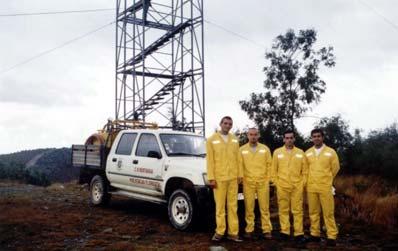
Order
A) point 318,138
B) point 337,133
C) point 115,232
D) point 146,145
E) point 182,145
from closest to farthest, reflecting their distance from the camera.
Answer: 1. point 318,138
2. point 115,232
3. point 182,145
4. point 146,145
5. point 337,133

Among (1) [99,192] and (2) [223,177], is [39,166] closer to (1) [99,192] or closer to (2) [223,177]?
(1) [99,192]

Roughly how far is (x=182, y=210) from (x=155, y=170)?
109 centimetres

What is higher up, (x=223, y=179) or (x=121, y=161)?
(x=121, y=161)

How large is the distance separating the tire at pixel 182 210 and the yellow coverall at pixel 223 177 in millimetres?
726

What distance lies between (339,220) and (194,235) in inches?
137

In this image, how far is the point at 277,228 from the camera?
8.88 meters

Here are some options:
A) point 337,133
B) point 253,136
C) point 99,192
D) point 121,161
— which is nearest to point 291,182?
point 253,136

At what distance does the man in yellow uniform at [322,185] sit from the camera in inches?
283

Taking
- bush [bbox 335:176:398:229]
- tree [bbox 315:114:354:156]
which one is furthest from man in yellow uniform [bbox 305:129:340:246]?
tree [bbox 315:114:354:156]

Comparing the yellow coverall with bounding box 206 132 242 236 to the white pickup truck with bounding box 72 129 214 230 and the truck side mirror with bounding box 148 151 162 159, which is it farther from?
the truck side mirror with bounding box 148 151 162 159

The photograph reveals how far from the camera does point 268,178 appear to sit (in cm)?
758

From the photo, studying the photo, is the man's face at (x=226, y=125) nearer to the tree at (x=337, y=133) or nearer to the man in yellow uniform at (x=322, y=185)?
the man in yellow uniform at (x=322, y=185)

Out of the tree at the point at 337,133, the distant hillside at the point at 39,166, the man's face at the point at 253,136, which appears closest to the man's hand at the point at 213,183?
the man's face at the point at 253,136

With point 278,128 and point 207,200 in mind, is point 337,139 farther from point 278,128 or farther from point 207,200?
point 207,200
